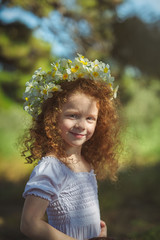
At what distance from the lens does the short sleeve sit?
54.5 inches

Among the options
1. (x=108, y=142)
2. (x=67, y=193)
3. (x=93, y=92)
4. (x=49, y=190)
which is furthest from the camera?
(x=108, y=142)

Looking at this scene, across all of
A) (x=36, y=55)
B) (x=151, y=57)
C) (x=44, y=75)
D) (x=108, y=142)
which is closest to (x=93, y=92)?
(x=44, y=75)

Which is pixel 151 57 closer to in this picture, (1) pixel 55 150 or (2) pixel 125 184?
(2) pixel 125 184

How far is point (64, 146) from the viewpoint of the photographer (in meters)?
1.65

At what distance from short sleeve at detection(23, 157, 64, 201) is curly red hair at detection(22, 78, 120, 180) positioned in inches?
3.7

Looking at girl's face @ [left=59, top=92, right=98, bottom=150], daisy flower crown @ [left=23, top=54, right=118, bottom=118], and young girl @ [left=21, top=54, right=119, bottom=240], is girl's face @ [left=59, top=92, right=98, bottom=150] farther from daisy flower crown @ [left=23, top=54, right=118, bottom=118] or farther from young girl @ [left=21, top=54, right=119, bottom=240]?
daisy flower crown @ [left=23, top=54, right=118, bottom=118]

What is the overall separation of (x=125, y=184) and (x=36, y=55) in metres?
3.70

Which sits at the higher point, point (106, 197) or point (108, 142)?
point (108, 142)

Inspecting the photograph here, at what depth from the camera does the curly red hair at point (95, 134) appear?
1.62 metres

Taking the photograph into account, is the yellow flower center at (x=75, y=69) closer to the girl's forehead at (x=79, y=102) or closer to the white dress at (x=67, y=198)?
the girl's forehead at (x=79, y=102)

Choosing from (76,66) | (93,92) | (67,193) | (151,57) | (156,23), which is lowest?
(67,193)

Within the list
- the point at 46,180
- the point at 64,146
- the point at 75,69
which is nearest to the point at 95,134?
the point at 64,146

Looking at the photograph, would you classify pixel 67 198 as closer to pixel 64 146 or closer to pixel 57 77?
pixel 64 146

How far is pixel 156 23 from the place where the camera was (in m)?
4.86
